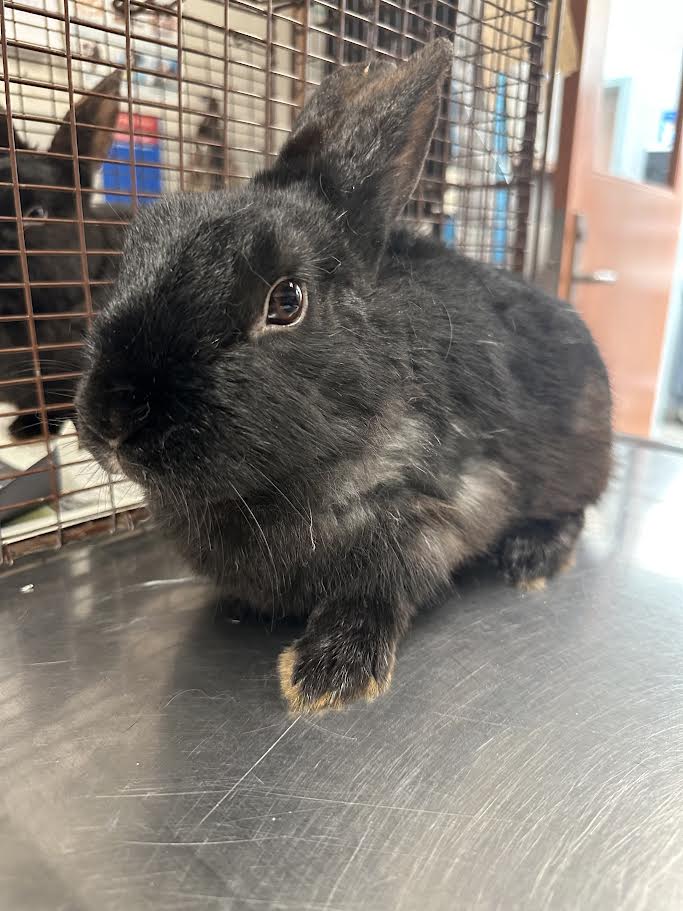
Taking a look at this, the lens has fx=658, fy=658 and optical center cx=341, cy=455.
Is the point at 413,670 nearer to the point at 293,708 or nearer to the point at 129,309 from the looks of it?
the point at 293,708

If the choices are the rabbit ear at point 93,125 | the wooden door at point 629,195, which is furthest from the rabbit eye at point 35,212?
the wooden door at point 629,195

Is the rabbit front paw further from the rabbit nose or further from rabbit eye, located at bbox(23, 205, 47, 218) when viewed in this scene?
rabbit eye, located at bbox(23, 205, 47, 218)

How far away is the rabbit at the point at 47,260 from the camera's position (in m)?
1.42

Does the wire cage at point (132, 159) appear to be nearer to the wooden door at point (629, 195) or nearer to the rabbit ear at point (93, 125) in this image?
the rabbit ear at point (93, 125)

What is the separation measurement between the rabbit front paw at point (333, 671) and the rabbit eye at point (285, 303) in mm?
429

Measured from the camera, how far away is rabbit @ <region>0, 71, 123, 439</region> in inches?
56.0

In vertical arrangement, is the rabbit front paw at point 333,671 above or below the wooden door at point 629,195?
below

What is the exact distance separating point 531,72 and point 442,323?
44.9 inches

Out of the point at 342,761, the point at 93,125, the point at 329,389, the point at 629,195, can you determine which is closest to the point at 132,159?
the point at 93,125

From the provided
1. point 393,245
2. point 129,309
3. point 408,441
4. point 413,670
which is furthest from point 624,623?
point 129,309

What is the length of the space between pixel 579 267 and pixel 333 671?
2089 millimetres

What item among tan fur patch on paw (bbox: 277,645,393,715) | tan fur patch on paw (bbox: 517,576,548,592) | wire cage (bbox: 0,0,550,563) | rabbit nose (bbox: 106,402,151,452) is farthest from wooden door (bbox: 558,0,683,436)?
rabbit nose (bbox: 106,402,151,452)

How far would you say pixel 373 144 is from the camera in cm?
88

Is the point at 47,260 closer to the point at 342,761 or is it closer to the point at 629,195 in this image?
the point at 342,761
